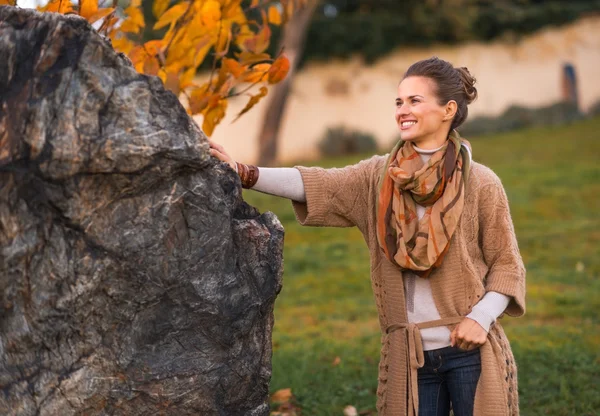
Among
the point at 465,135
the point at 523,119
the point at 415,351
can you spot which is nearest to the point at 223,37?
the point at 415,351

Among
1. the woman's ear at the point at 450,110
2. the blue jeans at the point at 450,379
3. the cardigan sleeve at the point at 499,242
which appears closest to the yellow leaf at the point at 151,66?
the woman's ear at the point at 450,110

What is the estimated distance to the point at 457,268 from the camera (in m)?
2.95

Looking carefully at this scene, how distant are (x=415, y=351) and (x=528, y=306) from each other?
387 centimetres

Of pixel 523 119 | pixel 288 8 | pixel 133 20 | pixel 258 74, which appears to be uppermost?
pixel 523 119

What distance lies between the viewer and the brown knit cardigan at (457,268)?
293 cm

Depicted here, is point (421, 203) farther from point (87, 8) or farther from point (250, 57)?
point (87, 8)

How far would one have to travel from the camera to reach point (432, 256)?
9.35 feet

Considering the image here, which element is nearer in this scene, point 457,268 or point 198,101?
point 457,268

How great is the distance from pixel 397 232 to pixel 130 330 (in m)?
1.01

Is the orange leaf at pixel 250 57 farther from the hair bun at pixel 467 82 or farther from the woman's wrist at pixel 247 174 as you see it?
the hair bun at pixel 467 82

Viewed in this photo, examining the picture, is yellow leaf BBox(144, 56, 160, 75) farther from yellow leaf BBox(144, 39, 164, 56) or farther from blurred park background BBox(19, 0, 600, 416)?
blurred park background BBox(19, 0, 600, 416)

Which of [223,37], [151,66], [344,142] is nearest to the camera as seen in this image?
[151,66]

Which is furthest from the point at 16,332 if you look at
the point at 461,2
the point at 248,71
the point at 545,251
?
the point at 461,2

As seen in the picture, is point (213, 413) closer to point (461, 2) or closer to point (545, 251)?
point (545, 251)
